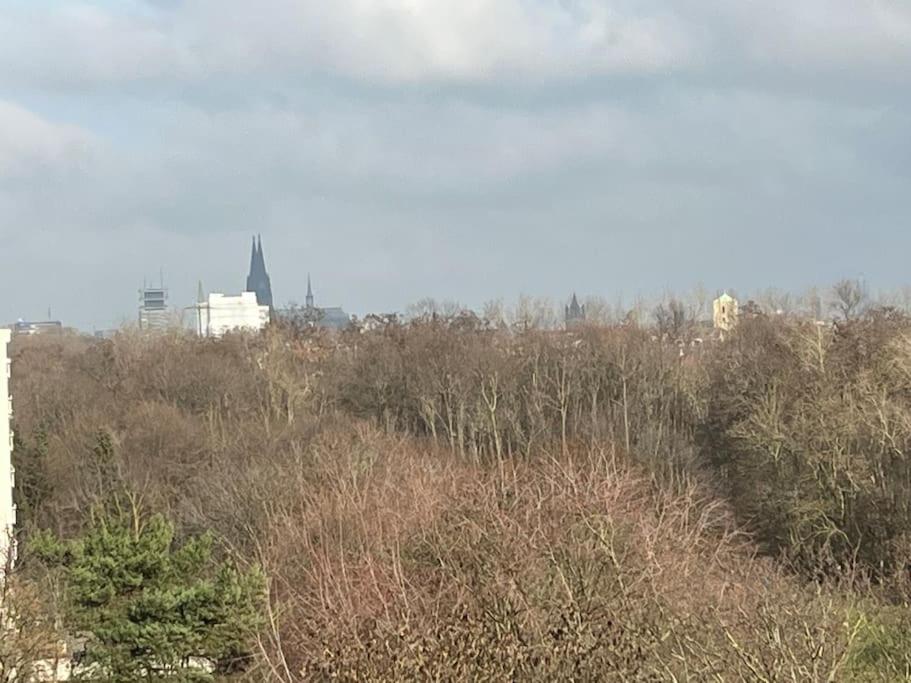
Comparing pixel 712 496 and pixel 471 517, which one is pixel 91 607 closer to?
pixel 471 517

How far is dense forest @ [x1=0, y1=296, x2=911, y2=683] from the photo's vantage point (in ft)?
32.2

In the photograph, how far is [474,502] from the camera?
1816cm

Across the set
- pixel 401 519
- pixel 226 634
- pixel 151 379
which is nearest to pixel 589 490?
pixel 401 519

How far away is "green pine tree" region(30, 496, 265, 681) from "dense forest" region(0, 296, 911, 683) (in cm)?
5

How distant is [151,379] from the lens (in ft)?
164

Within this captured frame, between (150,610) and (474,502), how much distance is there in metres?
5.16

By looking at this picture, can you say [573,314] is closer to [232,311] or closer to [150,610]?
[150,610]

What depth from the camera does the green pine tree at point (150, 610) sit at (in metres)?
18.7

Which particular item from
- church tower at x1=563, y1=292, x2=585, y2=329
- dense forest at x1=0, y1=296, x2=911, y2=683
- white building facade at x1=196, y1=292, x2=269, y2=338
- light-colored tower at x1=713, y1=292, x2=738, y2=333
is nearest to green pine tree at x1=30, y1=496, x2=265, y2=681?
dense forest at x1=0, y1=296, x2=911, y2=683

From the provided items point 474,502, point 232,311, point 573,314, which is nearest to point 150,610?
point 474,502

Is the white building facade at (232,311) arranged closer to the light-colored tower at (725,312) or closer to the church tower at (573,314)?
the church tower at (573,314)

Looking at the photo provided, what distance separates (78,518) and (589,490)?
20.8 m

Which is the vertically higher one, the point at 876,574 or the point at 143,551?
the point at 143,551

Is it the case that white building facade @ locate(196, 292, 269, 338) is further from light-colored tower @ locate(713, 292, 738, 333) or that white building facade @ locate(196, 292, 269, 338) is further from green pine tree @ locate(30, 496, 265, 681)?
green pine tree @ locate(30, 496, 265, 681)
